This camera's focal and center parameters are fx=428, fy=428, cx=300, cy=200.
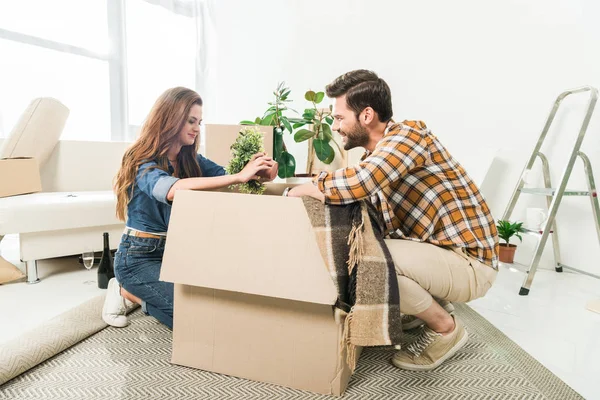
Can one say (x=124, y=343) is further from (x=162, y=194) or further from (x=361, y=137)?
(x=361, y=137)

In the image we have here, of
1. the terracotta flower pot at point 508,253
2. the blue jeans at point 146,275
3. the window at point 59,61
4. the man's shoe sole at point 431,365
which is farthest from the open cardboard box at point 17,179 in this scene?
the terracotta flower pot at point 508,253

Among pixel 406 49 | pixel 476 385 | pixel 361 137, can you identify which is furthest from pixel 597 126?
pixel 476 385

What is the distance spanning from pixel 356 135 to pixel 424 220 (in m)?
0.39

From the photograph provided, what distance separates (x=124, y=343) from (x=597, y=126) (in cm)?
272

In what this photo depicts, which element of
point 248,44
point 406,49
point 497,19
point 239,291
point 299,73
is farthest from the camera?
point 248,44

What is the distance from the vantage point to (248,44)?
385 cm

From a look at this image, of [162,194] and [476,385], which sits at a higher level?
[162,194]

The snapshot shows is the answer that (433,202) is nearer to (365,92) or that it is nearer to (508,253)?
(365,92)

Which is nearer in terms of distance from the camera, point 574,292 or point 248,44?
point 574,292

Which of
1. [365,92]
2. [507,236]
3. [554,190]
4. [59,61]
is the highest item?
[59,61]

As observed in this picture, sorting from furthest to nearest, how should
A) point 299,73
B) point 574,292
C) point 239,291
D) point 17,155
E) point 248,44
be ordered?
point 248,44 < point 299,73 < point 17,155 < point 574,292 < point 239,291

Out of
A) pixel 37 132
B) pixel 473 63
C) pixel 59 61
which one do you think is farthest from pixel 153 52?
pixel 473 63

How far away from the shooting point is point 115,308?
5.45 ft

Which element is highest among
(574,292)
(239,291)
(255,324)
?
(239,291)
